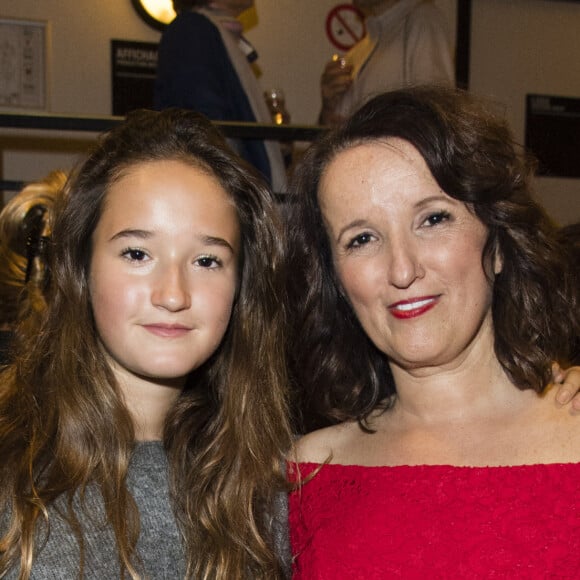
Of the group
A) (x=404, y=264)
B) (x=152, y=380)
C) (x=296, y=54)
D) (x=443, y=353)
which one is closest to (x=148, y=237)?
(x=152, y=380)

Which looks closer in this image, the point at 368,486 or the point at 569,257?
the point at 368,486

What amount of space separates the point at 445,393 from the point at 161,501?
0.61m

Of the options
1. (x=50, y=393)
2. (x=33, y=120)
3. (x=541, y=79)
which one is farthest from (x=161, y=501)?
(x=541, y=79)

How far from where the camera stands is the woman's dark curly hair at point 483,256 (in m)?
1.87

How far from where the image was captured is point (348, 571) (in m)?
1.83

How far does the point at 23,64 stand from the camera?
523 centimetres

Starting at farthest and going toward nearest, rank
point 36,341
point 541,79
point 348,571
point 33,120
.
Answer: point 541,79 → point 33,120 → point 36,341 → point 348,571

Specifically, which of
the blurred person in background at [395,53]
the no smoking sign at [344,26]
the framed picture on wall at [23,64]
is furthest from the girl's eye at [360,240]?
the no smoking sign at [344,26]

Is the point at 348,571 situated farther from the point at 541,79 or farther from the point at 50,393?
the point at 541,79

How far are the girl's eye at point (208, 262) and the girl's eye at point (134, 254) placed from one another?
10 centimetres

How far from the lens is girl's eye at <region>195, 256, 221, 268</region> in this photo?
6.00 ft

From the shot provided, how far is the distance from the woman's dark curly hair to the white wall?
3369 millimetres

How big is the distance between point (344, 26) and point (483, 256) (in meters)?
4.17

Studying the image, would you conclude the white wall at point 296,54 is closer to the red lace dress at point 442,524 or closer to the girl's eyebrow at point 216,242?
the girl's eyebrow at point 216,242
